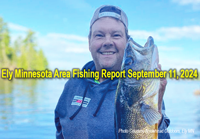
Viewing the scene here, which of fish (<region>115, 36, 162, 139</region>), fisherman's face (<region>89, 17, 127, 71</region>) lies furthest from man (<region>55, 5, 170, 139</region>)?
fish (<region>115, 36, 162, 139</region>)

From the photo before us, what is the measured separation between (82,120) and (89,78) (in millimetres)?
644

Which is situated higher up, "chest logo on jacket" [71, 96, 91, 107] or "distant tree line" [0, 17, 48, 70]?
"distant tree line" [0, 17, 48, 70]

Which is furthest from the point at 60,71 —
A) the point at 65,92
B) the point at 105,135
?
the point at 105,135

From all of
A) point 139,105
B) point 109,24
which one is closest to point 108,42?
point 109,24

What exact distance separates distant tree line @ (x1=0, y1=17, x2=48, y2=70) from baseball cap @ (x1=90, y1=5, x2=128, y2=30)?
55.2m

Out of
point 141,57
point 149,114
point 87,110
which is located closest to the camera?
point 149,114

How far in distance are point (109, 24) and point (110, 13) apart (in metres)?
0.17

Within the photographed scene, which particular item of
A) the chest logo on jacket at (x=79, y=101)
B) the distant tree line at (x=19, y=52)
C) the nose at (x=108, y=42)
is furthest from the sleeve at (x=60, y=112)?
the distant tree line at (x=19, y=52)

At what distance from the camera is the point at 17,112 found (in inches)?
469

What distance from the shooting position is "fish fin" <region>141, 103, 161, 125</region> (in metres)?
1.96

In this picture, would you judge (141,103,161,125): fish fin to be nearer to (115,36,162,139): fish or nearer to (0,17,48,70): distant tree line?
(115,36,162,139): fish

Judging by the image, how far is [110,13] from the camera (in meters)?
2.90

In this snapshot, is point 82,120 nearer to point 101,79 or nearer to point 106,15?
point 101,79

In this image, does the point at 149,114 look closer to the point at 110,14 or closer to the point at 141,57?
the point at 141,57
